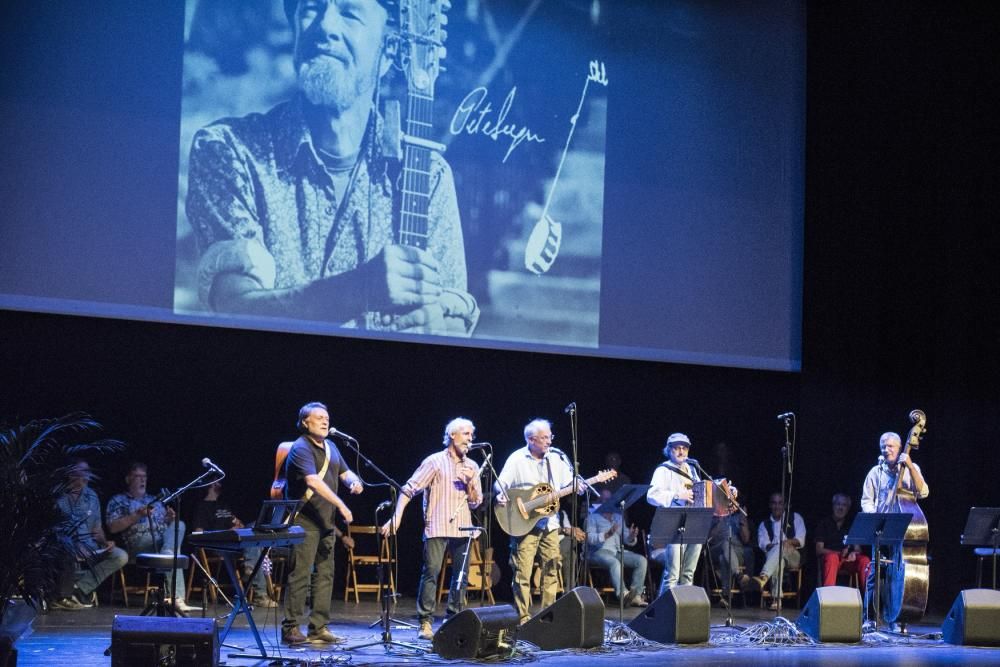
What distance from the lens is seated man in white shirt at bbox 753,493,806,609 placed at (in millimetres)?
11859

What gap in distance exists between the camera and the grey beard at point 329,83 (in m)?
10.2

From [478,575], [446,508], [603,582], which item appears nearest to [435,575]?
[446,508]

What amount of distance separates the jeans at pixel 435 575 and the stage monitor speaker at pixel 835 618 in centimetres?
248

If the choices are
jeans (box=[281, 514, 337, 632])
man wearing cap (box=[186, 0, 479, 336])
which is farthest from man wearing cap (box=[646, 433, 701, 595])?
jeans (box=[281, 514, 337, 632])

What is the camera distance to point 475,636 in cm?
733

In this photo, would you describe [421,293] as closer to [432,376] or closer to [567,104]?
[432,376]

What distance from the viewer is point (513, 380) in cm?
1205

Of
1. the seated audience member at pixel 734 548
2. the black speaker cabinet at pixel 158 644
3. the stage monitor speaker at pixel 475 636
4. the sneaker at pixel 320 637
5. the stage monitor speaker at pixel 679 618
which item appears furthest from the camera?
the seated audience member at pixel 734 548

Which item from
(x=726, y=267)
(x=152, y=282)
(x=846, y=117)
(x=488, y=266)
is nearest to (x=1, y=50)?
(x=152, y=282)

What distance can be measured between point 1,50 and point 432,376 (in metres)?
4.69

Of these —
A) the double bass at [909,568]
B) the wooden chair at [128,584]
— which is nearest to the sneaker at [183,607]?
the wooden chair at [128,584]

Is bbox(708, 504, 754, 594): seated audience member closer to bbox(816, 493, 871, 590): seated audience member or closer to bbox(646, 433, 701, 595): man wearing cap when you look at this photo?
bbox(816, 493, 871, 590): seated audience member

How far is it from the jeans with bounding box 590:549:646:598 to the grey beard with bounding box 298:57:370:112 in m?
4.64

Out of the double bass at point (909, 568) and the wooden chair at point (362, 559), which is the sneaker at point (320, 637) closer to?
the wooden chair at point (362, 559)
